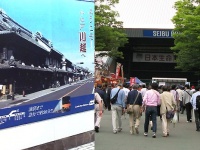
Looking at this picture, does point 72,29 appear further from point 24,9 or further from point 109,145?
point 109,145

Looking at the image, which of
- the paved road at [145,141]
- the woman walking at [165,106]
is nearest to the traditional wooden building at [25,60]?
the paved road at [145,141]

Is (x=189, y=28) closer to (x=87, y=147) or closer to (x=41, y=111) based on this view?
(x=87, y=147)

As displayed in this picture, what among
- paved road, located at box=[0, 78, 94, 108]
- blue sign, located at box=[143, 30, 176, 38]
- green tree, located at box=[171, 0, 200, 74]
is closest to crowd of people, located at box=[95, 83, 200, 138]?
paved road, located at box=[0, 78, 94, 108]

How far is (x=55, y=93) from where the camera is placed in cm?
405

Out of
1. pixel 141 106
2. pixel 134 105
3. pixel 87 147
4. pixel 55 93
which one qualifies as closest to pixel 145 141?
pixel 134 105

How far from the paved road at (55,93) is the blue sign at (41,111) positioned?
0.13ft

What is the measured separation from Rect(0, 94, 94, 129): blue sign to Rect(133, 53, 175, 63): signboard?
5458cm

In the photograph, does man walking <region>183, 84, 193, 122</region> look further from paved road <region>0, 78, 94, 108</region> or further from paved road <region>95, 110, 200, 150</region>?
paved road <region>0, 78, 94, 108</region>

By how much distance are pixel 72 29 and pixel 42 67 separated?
68 centimetres

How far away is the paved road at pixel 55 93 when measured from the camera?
342 cm

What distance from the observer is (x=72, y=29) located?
4.34 meters

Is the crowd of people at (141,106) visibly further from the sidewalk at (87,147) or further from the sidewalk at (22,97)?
the sidewalk at (22,97)

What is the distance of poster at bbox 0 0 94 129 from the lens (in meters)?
3.37

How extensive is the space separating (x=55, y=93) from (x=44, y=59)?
0.38 m
